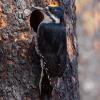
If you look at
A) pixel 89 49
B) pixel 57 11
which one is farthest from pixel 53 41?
pixel 89 49

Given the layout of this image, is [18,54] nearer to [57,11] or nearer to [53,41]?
[53,41]

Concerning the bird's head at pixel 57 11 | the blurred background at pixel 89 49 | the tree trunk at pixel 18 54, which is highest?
the bird's head at pixel 57 11

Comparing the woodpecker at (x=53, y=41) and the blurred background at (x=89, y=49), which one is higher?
the woodpecker at (x=53, y=41)

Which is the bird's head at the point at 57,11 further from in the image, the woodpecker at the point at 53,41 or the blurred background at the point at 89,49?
the blurred background at the point at 89,49

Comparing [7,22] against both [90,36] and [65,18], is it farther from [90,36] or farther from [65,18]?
[90,36]

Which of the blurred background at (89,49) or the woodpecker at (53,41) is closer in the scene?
the woodpecker at (53,41)

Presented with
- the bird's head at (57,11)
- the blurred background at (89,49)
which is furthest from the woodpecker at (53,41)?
the blurred background at (89,49)

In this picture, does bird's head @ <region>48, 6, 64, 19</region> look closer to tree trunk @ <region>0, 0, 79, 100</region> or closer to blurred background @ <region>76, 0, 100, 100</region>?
tree trunk @ <region>0, 0, 79, 100</region>
